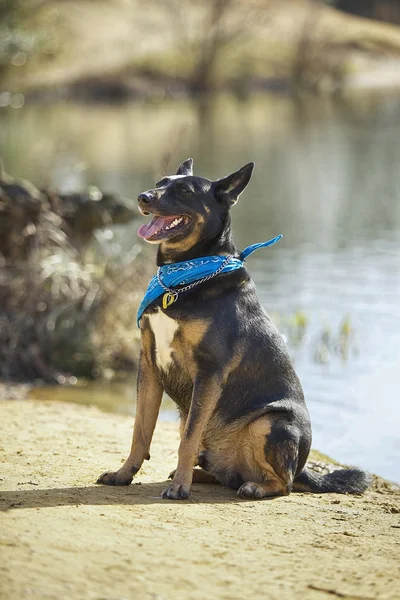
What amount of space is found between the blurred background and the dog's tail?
1794 millimetres

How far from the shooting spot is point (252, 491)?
6285mm

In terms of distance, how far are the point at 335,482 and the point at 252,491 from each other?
857 millimetres

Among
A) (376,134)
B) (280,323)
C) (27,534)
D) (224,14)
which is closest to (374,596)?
(27,534)

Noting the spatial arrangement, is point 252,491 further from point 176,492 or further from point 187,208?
point 187,208

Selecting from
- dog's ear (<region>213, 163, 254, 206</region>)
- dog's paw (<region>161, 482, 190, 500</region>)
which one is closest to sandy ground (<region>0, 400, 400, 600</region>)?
dog's paw (<region>161, 482, 190, 500</region>)

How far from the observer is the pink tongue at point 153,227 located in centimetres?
604

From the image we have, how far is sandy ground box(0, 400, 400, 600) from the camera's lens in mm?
4320

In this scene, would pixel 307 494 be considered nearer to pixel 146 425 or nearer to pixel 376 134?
pixel 146 425

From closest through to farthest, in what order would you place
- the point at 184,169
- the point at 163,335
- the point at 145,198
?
the point at 145,198 < the point at 163,335 < the point at 184,169

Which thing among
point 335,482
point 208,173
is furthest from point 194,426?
point 208,173

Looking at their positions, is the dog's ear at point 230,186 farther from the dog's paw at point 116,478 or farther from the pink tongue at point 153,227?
the dog's paw at point 116,478

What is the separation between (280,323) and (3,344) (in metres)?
3.67

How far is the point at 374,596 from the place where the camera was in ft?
14.8

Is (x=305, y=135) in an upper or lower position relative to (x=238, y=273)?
upper
